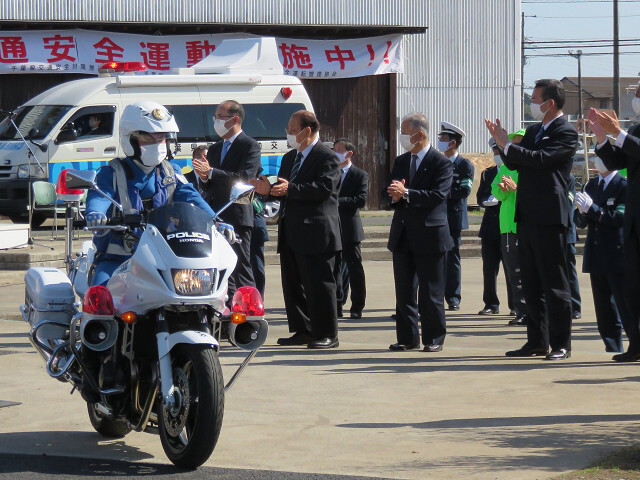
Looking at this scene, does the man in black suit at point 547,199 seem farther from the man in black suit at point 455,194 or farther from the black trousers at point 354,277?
the man in black suit at point 455,194

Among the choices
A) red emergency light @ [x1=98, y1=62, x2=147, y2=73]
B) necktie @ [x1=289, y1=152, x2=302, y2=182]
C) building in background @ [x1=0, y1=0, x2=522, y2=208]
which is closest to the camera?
necktie @ [x1=289, y1=152, x2=302, y2=182]

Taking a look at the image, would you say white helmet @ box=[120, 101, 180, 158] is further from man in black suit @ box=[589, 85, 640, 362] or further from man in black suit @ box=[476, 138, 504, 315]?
man in black suit @ box=[476, 138, 504, 315]

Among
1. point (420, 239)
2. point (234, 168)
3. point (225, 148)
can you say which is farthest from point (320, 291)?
point (225, 148)

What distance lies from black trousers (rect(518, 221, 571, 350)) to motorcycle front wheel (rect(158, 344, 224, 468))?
3.89 meters

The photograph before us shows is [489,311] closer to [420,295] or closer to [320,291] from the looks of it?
[420,295]

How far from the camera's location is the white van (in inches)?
749

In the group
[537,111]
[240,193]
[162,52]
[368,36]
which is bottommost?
[240,193]

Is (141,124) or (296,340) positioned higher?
(141,124)

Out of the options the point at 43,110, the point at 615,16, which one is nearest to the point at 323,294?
the point at 43,110

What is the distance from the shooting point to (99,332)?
19.2 ft

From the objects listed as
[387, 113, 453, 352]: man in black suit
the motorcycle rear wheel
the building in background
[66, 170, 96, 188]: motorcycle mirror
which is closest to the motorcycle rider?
[66, 170, 96, 188]: motorcycle mirror

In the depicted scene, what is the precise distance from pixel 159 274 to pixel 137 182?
3.45ft

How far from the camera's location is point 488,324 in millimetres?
11414

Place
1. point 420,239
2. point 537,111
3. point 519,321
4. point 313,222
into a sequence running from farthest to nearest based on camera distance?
point 519,321, point 313,222, point 420,239, point 537,111
